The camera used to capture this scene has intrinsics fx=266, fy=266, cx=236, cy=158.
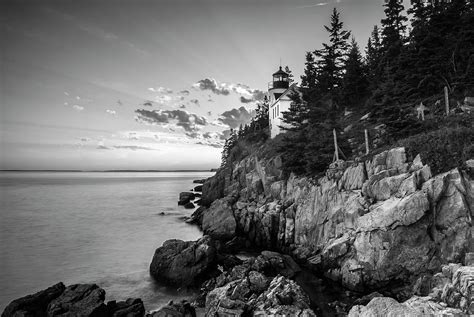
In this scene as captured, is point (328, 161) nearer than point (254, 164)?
Yes

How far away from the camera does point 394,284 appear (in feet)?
46.7

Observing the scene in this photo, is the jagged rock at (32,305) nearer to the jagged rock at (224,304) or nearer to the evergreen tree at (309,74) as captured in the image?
the jagged rock at (224,304)

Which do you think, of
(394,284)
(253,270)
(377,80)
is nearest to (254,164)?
(377,80)

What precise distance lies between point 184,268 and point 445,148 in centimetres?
1763

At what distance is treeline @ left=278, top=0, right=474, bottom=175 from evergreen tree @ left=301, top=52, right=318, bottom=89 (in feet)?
1.97

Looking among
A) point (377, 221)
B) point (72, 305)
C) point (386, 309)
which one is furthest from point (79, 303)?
point (377, 221)

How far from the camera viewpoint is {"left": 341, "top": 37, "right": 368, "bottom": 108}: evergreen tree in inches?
1411

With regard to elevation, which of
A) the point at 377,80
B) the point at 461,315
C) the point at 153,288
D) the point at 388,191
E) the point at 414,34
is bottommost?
the point at 153,288

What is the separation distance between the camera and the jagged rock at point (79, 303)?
12.8 m

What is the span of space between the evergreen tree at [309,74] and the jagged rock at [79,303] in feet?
110

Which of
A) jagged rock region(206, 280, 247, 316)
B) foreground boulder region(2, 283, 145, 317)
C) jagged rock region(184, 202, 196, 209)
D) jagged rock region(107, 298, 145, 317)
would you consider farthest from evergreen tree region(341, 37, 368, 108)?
foreground boulder region(2, 283, 145, 317)

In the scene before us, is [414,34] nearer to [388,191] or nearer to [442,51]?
[442,51]

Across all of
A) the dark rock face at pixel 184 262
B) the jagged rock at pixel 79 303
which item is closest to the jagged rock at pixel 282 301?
the dark rock face at pixel 184 262

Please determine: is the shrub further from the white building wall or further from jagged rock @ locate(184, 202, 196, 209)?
jagged rock @ locate(184, 202, 196, 209)
